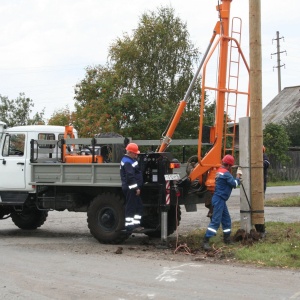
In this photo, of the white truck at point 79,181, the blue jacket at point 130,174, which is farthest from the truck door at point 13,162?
the blue jacket at point 130,174

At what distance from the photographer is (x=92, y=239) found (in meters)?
13.3

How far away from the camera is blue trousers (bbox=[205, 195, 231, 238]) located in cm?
1109

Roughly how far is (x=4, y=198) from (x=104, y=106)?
1978 cm

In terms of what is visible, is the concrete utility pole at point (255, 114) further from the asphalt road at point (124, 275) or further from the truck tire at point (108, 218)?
the truck tire at point (108, 218)

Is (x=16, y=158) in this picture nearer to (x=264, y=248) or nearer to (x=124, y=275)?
(x=124, y=275)

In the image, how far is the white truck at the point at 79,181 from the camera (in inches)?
475

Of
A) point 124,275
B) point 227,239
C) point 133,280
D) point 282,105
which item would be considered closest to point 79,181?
point 227,239

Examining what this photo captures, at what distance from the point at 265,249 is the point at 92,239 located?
4.22m

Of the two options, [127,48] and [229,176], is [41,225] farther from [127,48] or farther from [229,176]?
[127,48]

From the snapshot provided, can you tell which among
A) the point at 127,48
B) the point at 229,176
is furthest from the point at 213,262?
the point at 127,48

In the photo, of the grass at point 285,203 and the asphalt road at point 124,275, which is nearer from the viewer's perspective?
the asphalt road at point 124,275

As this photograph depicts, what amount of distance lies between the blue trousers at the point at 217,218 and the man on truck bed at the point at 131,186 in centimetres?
146

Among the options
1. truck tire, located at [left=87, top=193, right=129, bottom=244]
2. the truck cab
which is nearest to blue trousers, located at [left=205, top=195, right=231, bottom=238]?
truck tire, located at [left=87, top=193, right=129, bottom=244]

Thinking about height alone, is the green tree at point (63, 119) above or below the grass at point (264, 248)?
above
